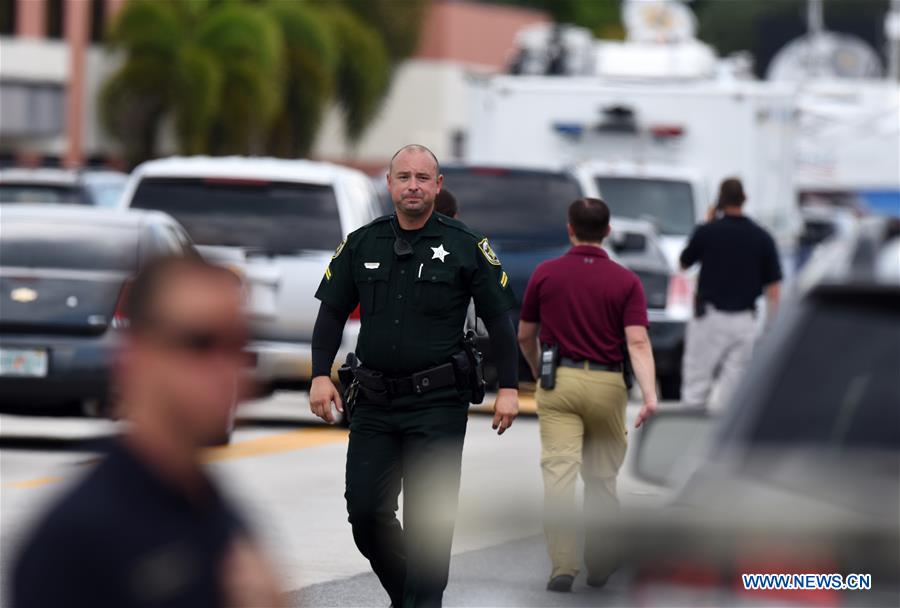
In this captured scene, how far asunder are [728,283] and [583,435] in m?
5.23

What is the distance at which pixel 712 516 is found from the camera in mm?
3512

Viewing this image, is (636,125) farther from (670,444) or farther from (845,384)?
(845,384)

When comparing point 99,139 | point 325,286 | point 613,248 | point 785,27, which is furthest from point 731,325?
point 785,27

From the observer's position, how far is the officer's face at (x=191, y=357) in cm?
Result: 302

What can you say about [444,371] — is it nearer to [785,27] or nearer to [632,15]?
[632,15]

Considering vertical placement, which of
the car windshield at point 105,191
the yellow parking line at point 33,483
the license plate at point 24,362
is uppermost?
the license plate at point 24,362

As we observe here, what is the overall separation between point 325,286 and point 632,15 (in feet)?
63.8

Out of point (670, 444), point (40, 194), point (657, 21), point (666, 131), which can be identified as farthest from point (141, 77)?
point (670, 444)

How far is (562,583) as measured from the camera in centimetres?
848

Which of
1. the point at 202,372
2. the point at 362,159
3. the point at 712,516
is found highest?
the point at 202,372

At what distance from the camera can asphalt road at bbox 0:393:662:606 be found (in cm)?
431

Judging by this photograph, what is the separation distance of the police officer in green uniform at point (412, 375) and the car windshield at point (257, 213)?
22.6ft

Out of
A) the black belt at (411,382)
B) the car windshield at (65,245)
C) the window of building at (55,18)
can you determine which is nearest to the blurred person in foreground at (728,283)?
the car windshield at (65,245)

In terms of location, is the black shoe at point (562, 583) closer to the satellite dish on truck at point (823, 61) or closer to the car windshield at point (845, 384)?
the car windshield at point (845, 384)
